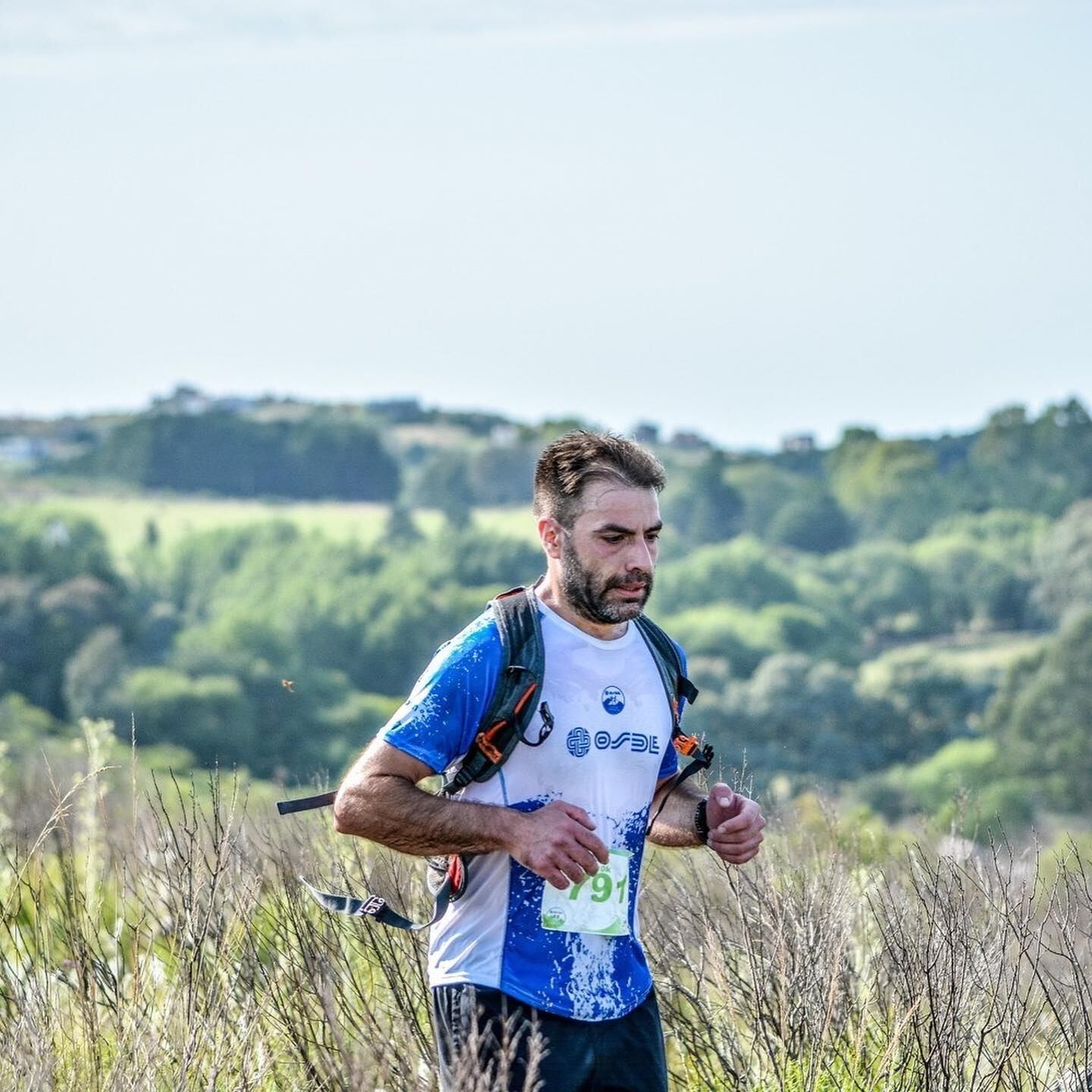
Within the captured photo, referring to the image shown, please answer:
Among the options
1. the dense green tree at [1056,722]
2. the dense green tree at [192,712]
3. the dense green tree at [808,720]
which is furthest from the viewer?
the dense green tree at [808,720]

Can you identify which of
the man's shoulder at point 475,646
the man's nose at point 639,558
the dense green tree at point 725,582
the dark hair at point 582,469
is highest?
the dark hair at point 582,469

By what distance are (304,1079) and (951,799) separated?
116 inches

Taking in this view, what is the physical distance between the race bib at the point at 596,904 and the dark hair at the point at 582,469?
2.18 feet

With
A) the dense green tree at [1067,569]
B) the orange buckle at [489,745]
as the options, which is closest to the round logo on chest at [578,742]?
the orange buckle at [489,745]

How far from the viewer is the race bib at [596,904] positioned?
3.83m

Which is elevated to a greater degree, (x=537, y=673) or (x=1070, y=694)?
(x=537, y=673)

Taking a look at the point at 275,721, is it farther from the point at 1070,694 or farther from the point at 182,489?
the point at 182,489

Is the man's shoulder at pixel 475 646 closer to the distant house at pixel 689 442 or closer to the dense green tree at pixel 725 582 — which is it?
the dense green tree at pixel 725 582

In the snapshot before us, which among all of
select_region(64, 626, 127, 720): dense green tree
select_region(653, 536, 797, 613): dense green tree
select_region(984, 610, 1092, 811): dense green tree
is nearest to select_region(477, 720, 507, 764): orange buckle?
select_region(984, 610, 1092, 811): dense green tree

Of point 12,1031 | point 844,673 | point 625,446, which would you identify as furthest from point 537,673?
point 844,673

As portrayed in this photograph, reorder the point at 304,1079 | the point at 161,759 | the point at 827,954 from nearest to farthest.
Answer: the point at 304,1079, the point at 827,954, the point at 161,759

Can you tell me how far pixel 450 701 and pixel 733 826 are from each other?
0.65 m

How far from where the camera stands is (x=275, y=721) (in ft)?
262

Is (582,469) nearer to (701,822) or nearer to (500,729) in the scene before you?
(500,729)
